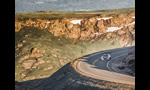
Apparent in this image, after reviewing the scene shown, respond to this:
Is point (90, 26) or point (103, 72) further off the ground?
point (90, 26)

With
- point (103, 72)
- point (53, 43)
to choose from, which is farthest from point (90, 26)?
point (103, 72)

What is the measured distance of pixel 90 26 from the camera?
86812 millimetres

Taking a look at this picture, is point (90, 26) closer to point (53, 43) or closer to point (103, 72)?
point (53, 43)

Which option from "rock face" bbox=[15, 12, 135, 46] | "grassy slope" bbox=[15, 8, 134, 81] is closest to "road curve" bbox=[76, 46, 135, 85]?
"grassy slope" bbox=[15, 8, 134, 81]

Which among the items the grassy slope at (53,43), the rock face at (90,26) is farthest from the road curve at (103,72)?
the rock face at (90,26)

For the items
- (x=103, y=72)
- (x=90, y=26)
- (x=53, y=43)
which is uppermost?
(x=90, y=26)

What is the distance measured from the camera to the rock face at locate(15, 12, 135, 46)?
8469cm

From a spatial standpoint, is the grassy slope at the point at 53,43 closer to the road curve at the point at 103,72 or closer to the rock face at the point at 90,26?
the rock face at the point at 90,26

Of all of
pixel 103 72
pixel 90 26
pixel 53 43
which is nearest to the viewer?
pixel 103 72

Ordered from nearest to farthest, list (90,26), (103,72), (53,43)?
(103,72)
(53,43)
(90,26)

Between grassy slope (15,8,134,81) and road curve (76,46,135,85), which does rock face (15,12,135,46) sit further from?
road curve (76,46,135,85)

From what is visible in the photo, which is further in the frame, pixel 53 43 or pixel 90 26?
pixel 90 26
